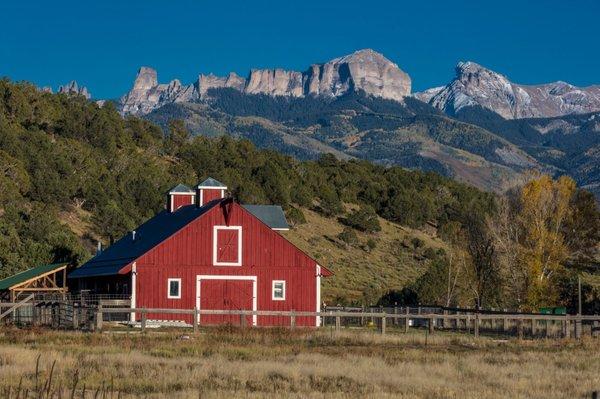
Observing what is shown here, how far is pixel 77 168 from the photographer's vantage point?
9138 cm

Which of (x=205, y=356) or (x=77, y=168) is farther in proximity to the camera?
(x=77, y=168)

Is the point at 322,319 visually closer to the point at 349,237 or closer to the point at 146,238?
the point at 146,238

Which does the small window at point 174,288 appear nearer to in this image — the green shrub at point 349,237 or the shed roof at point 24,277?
the shed roof at point 24,277

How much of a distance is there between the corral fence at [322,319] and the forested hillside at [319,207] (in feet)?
34.1

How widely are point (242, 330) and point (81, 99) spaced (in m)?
91.7

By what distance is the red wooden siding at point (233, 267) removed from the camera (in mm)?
49219

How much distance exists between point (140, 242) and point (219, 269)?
5.56m

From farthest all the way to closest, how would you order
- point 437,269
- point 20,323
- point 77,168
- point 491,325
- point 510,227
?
point 77,168 → point 437,269 → point 510,227 → point 491,325 → point 20,323

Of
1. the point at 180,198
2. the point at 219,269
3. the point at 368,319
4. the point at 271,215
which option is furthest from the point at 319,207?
the point at 219,269

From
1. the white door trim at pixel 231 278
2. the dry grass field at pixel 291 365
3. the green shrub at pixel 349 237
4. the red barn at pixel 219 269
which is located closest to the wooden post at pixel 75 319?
the dry grass field at pixel 291 365

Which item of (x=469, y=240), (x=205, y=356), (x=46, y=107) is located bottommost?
(x=205, y=356)

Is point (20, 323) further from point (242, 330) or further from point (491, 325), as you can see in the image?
point (491, 325)

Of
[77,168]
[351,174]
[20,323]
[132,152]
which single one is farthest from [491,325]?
[351,174]

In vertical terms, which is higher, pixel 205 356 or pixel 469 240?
pixel 469 240
